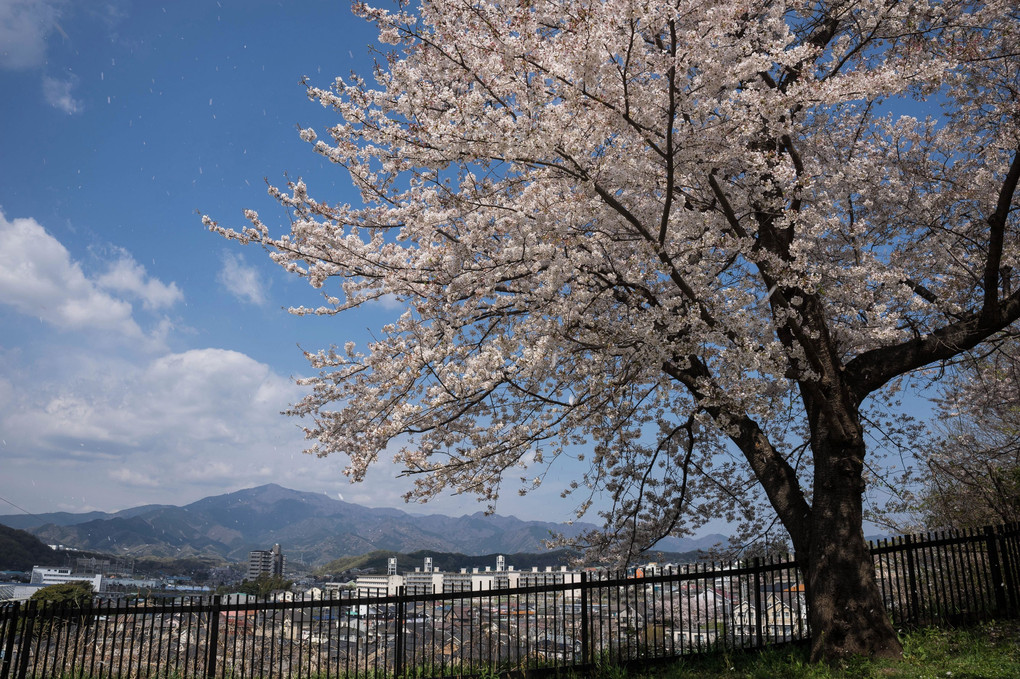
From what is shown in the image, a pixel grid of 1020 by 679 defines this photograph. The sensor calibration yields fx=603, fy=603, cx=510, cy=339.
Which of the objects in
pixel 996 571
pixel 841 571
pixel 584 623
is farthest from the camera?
pixel 996 571

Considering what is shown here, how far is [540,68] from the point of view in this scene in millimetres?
6168

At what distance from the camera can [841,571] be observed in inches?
316

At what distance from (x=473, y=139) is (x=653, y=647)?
7773 mm

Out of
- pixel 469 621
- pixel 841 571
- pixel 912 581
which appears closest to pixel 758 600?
pixel 841 571

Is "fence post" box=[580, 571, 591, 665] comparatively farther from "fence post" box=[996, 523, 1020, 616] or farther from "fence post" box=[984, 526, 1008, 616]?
"fence post" box=[996, 523, 1020, 616]

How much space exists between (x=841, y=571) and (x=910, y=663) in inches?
47.9

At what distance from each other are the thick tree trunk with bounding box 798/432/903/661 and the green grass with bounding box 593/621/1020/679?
298 millimetres

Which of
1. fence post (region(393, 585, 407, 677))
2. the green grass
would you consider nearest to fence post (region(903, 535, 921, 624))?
the green grass

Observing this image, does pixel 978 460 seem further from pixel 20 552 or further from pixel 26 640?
pixel 20 552

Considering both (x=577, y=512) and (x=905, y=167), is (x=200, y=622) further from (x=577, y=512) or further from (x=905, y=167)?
(x=905, y=167)

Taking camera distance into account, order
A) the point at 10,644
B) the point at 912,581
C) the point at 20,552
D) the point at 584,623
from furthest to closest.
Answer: the point at 20,552
the point at 912,581
the point at 584,623
the point at 10,644

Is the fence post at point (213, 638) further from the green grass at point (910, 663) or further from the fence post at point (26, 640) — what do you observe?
the green grass at point (910, 663)

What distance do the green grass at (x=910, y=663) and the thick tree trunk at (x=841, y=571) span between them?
30 cm

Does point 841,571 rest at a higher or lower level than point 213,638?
higher
